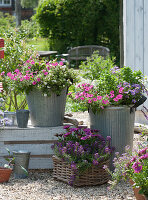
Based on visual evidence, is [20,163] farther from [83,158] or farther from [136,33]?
[136,33]

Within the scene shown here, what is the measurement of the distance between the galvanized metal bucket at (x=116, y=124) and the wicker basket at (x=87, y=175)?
12.8 inches

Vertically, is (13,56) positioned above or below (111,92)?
above

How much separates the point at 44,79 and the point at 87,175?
106cm

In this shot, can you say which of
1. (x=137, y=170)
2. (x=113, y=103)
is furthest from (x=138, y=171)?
(x=113, y=103)

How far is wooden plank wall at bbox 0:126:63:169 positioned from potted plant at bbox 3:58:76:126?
0.40ft

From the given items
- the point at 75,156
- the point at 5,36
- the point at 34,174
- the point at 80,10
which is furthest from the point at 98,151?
the point at 80,10

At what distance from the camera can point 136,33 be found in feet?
17.3

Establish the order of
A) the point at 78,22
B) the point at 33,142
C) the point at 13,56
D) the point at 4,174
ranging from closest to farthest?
the point at 4,174, the point at 33,142, the point at 13,56, the point at 78,22

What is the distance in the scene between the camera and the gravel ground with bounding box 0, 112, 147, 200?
10.5ft

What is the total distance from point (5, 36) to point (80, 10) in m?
9.48

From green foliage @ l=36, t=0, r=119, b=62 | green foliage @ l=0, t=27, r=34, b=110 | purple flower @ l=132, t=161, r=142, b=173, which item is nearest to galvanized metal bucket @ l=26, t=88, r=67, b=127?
green foliage @ l=0, t=27, r=34, b=110

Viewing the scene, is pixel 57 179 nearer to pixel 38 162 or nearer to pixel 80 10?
pixel 38 162

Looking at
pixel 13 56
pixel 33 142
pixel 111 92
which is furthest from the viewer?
pixel 13 56

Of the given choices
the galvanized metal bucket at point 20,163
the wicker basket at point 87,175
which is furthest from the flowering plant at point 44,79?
the wicker basket at point 87,175
